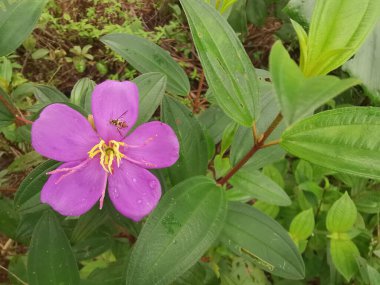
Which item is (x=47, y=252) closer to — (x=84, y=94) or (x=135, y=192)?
(x=135, y=192)

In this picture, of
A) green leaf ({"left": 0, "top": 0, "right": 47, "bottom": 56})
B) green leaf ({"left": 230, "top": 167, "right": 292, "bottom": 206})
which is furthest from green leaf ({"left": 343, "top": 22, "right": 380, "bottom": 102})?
green leaf ({"left": 0, "top": 0, "right": 47, "bottom": 56})

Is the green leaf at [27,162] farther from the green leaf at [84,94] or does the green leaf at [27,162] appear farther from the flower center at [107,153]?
the flower center at [107,153]

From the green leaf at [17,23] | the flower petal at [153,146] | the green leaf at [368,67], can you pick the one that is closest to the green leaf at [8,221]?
the green leaf at [17,23]

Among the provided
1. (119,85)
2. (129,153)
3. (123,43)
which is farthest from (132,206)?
(123,43)

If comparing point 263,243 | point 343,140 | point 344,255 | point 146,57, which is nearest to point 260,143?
point 343,140

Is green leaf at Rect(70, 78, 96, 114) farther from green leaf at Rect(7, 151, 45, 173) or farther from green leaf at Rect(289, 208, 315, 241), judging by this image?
green leaf at Rect(289, 208, 315, 241)

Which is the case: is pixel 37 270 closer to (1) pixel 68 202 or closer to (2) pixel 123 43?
(1) pixel 68 202
